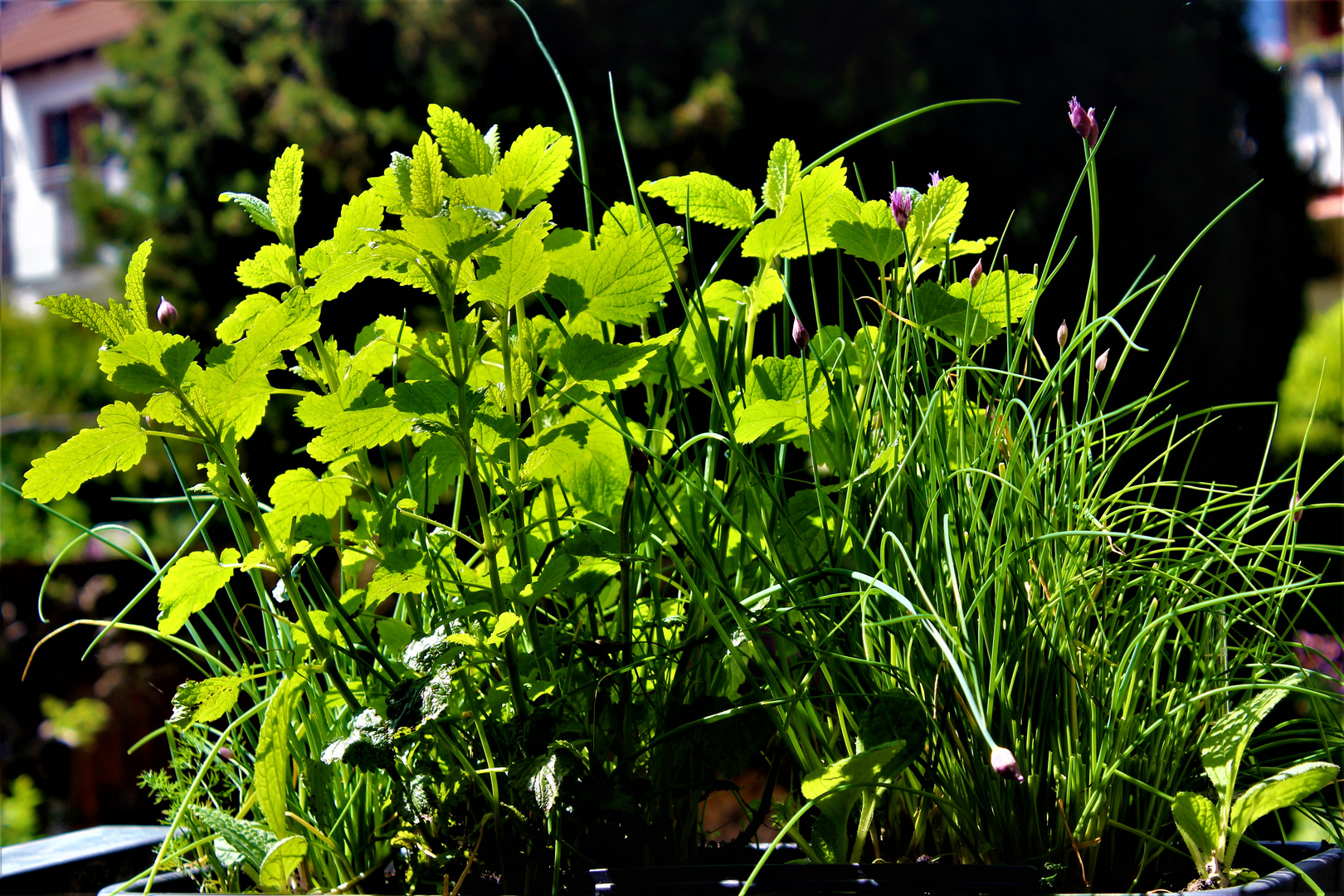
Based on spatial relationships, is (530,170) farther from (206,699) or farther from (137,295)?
(206,699)

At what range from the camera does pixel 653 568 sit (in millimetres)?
679

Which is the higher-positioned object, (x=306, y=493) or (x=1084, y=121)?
(x=1084, y=121)

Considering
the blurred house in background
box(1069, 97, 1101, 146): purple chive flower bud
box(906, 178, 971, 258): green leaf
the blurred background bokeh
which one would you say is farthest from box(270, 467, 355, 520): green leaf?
the blurred house in background

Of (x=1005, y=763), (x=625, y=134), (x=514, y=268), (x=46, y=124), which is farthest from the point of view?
(x=46, y=124)

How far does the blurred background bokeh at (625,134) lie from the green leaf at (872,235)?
5.35ft

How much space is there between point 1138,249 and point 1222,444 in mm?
2131

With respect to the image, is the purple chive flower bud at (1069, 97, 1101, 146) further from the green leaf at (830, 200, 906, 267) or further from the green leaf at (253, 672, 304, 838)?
the green leaf at (253, 672, 304, 838)

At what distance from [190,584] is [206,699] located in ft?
0.26

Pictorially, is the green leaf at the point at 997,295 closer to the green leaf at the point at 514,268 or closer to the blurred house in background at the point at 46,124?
the green leaf at the point at 514,268

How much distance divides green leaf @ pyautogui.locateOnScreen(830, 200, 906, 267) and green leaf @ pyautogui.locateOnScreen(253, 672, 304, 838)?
1.50ft

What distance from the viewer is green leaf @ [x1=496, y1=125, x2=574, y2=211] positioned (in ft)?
2.11

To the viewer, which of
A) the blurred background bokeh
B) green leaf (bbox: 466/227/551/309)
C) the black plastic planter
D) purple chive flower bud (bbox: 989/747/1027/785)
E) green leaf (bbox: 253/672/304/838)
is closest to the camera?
purple chive flower bud (bbox: 989/747/1027/785)

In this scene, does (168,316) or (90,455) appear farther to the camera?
(168,316)

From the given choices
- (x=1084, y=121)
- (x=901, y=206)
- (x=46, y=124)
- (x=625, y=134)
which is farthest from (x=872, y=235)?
(x=46, y=124)
